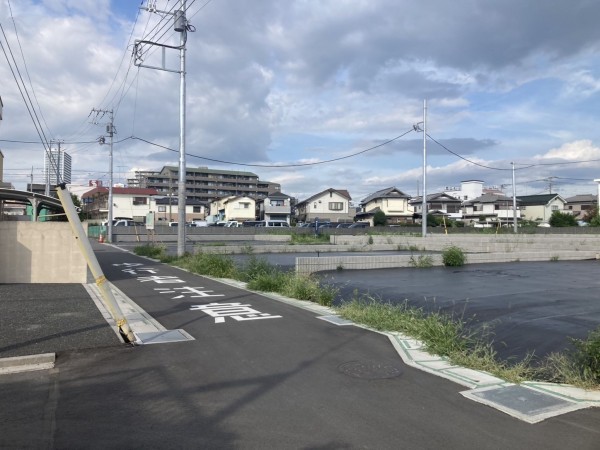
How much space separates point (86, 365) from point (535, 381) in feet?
18.0

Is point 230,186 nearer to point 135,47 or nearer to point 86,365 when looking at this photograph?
point 135,47

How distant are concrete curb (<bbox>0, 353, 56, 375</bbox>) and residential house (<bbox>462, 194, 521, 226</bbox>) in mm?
80564

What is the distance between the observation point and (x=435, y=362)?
638 centimetres

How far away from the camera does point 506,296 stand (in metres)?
12.2

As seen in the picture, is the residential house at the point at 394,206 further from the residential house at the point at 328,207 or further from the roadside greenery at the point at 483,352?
the roadside greenery at the point at 483,352

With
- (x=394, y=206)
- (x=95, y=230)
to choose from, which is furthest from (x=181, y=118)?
(x=394, y=206)

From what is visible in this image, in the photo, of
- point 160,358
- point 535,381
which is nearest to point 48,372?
point 160,358

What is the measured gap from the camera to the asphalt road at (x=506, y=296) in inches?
319

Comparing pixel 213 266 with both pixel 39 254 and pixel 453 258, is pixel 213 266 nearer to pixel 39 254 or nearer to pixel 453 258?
pixel 39 254

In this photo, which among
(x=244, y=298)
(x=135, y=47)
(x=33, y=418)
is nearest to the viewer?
(x=33, y=418)

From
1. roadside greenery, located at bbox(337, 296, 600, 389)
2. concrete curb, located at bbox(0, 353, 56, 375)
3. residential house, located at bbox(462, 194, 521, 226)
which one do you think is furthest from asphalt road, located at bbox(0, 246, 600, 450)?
residential house, located at bbox(462, 194, 521, 226)

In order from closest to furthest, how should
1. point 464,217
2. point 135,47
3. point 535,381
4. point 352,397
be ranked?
point 352,397
point 535,381
point 135,47
point 464,217

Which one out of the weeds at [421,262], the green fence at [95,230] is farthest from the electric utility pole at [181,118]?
the green fence at [95,230]

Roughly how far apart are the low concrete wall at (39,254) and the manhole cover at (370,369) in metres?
10.6
